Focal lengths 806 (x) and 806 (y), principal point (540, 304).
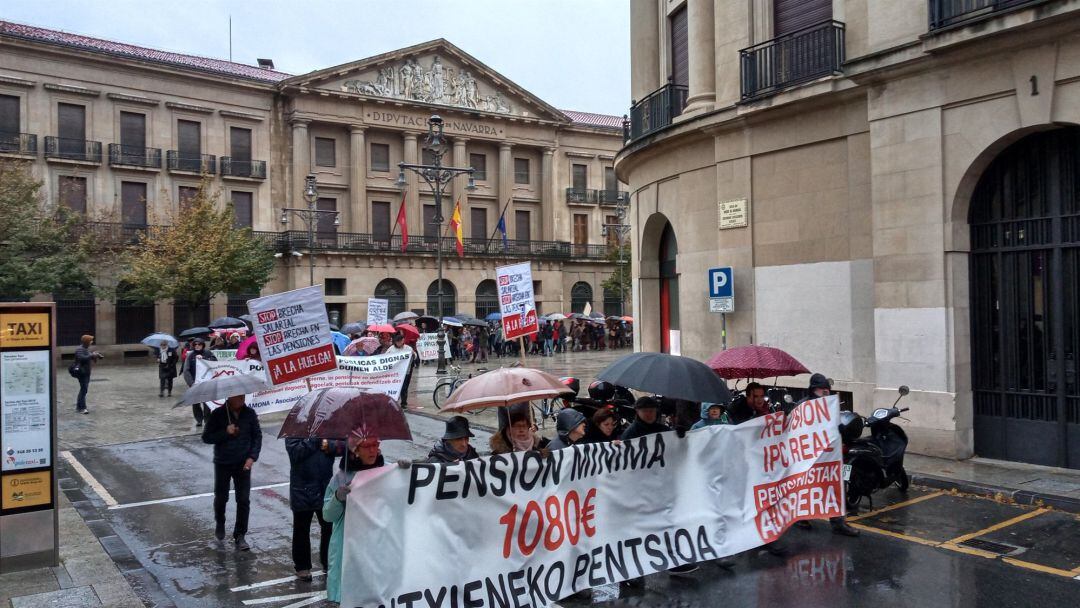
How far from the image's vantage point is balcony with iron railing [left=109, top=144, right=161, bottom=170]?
42906 mm

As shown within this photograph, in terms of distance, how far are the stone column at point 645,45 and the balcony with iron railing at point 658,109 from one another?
22.5 inches

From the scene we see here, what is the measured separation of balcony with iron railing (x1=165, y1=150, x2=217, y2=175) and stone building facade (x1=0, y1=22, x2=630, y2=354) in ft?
0.34

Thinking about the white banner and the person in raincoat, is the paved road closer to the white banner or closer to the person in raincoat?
the person in raincoat

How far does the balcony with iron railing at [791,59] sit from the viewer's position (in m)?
13.7

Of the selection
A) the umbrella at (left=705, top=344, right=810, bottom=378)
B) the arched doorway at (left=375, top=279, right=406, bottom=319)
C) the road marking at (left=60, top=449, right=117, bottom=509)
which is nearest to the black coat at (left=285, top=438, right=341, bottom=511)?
the umbrella at (left=705, top=344, right=810, bottom=378)

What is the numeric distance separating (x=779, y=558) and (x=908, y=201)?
22.6 feet

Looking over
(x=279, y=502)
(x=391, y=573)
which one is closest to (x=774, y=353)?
(x=391, y=573)

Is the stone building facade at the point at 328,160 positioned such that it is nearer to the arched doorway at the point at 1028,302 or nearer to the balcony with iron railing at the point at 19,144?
the balcony with iron railing at the point at 19,144

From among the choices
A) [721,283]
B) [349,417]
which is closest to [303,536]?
[349,417]

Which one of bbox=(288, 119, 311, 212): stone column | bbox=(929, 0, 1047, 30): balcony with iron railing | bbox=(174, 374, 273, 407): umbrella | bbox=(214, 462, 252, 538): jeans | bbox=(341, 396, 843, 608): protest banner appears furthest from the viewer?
bbox=(288, 119, 311, 212): stone column

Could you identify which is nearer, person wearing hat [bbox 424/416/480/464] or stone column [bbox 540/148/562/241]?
person wearing hat [bbox 424/416/480/464]

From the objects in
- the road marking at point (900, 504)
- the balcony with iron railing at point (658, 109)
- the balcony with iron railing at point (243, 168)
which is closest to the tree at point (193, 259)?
the balcony with iron railing at point (243, 168)

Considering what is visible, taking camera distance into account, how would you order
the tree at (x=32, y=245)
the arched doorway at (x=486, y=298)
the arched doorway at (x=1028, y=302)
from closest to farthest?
the arched doorway at (x=1028, y=302)
the tree at (x=32, y=245)
the arched doorway at (x=486, y=298)

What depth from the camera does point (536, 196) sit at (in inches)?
2339
